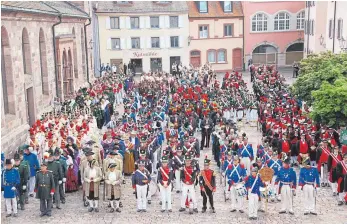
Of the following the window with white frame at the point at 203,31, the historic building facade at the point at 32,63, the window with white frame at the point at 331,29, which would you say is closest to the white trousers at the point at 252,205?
the historic building facade at the point at 32,63

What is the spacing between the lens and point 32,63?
867 inches

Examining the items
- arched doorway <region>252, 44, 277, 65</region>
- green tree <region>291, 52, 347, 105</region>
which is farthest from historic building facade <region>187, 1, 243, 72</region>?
green tree <region>291, 52, 347, 105</region>

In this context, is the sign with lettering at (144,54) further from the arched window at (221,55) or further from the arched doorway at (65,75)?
the arched doorway at (65,75)

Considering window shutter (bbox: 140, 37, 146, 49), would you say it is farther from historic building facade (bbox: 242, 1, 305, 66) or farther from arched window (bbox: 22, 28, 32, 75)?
arched window (bbox: 22, 28, 32, 75)

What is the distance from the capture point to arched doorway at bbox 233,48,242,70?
49.5 m

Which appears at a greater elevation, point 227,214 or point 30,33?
point 30,33

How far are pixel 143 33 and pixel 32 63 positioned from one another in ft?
83.4

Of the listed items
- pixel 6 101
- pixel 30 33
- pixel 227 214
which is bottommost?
pixel 227 214

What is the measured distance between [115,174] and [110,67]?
32250mm

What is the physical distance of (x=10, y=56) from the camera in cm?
1864

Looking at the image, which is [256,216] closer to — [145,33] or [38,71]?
[38,71]

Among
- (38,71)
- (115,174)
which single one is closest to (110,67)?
(38,71)

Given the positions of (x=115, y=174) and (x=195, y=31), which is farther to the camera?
(x=195, y=31)

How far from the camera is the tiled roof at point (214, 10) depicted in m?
48.2
